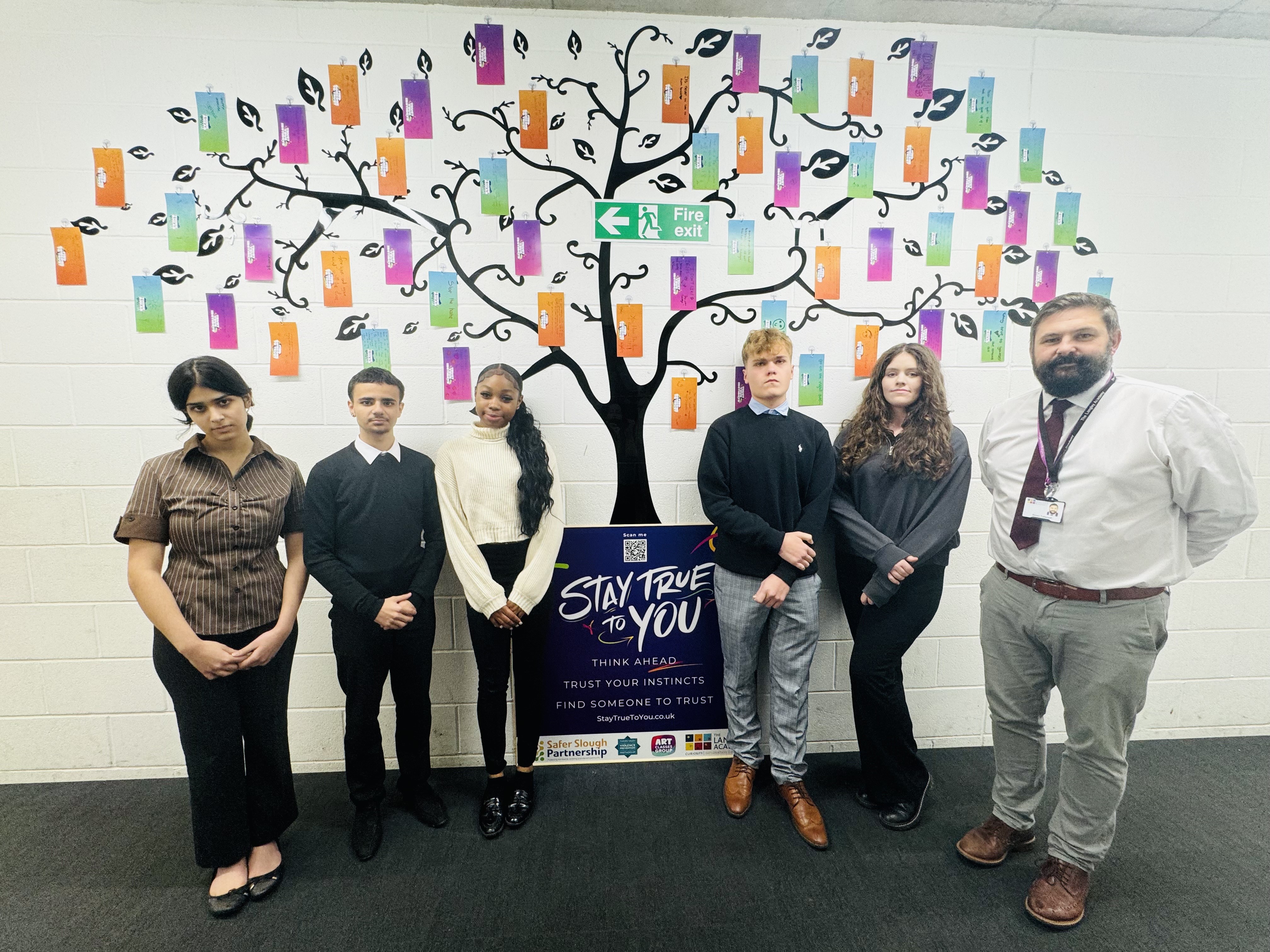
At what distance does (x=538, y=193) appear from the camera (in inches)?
89.4

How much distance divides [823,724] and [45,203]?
145 inches

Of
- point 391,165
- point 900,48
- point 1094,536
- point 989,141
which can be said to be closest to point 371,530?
point 391,165

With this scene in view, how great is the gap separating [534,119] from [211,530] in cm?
183

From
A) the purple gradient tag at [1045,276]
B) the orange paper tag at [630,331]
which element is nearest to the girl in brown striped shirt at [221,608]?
the orange paper tag at [630,331]

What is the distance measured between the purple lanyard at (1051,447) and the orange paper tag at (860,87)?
1.33m

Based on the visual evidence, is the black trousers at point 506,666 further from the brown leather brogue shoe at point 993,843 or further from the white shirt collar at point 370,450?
the brown leather brogue shoe at point 993,843

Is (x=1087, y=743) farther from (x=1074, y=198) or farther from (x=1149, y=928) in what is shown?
(x=1074, y=198)

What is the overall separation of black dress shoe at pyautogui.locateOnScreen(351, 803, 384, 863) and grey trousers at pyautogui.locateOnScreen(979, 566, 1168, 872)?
2.13 m

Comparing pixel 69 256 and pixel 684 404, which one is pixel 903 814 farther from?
pixel 69 256

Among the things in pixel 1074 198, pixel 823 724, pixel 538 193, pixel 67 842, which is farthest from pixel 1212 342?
pixel 67 842

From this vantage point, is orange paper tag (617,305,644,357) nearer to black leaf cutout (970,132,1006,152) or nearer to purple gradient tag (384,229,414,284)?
purple gradient tag (384,229,414,284)

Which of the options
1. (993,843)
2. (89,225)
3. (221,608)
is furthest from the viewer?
(89,225)

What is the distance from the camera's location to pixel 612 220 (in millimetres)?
2297

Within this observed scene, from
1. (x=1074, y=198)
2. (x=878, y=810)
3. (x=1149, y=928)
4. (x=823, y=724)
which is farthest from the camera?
(x=823, y=724)
